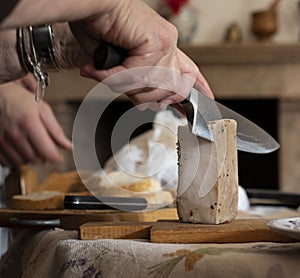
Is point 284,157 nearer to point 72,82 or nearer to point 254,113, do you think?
point 254,113

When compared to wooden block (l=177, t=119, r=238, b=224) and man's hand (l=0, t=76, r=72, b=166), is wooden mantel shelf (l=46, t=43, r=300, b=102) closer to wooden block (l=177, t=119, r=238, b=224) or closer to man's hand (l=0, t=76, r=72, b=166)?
man's hand (l=0, t=76, r=72, b=166)

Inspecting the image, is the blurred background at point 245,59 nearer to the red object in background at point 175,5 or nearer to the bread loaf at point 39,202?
the red object in background at point 175,5

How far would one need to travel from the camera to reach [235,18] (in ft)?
12.2

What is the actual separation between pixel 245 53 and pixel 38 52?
8.50 ft

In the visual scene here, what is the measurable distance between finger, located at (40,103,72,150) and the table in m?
0.87

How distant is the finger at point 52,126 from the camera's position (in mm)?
1713

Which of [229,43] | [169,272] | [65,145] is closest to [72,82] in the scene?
[229,43]

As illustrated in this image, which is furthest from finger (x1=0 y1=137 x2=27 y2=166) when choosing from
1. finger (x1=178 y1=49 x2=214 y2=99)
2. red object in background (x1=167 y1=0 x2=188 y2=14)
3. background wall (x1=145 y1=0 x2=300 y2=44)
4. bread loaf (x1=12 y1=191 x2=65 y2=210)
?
background wall (x1=145 y1=0 x2=300 y2=44)

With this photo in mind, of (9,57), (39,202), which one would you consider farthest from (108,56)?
(39,202)

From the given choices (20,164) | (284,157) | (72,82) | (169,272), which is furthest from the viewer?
(72,82)

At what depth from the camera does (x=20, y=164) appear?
170cm

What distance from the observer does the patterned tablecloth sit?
68 centimetres

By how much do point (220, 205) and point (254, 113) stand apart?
10.5 feet

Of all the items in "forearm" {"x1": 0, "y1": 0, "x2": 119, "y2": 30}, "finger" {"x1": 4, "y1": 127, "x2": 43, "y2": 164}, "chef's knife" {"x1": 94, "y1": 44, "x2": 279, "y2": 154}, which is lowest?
"finger" {"x1": 4, "y1": 127, "x2": 43, "y2": 164}
